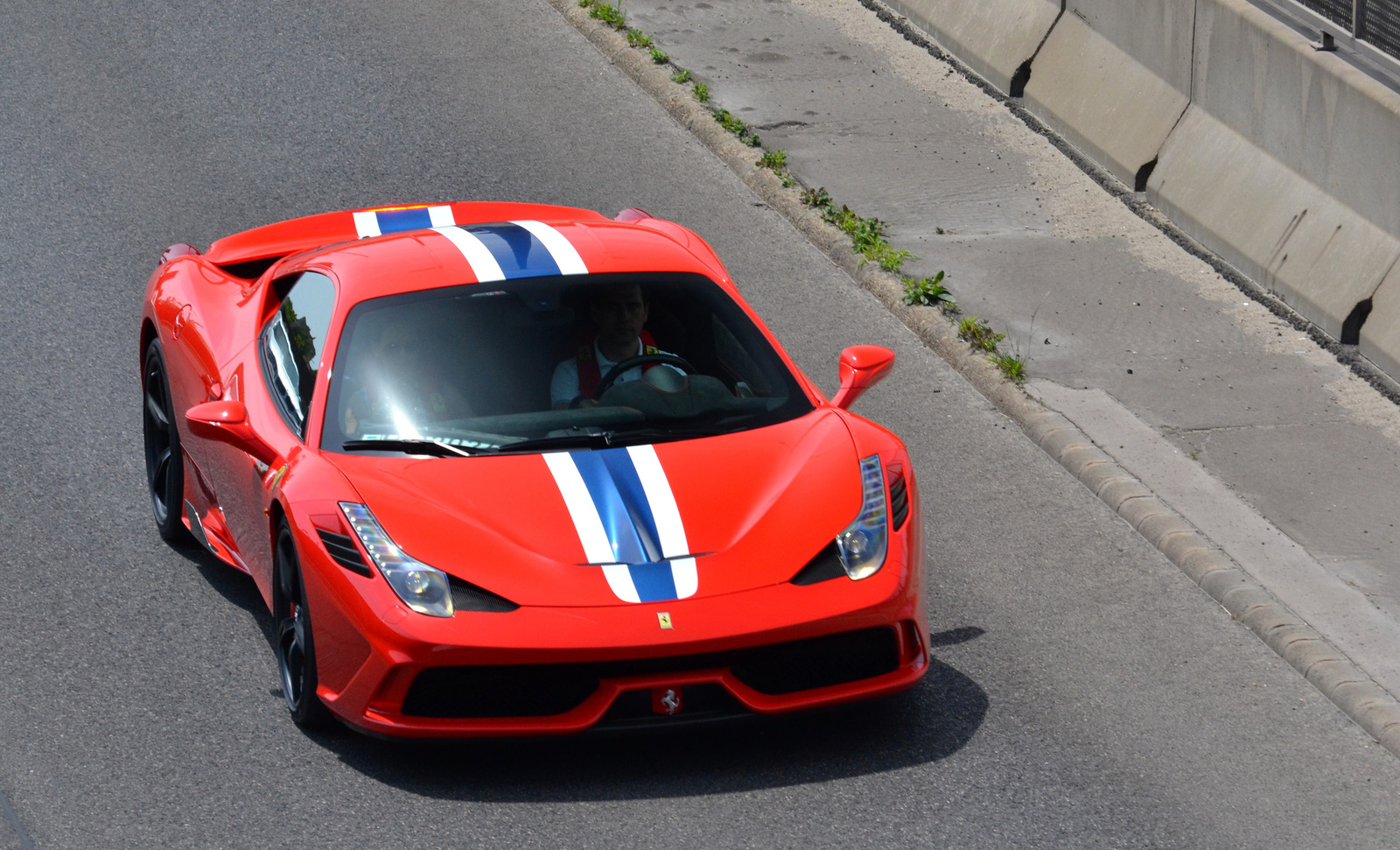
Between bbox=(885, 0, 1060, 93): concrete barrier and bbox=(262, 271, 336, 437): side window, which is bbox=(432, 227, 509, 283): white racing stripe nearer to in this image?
bbox=(262, 271, 336, 437): side window

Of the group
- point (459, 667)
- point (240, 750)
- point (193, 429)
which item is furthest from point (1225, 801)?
point (193, 429)

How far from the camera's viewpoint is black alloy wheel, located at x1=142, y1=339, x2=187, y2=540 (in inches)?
288

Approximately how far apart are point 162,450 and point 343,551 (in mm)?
2376

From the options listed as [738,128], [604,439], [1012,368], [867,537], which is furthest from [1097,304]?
[604,439]

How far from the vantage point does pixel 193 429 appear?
6379 millimetres

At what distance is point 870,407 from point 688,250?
2.09 metres

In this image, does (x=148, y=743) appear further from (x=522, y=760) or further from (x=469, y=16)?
(x=469, y=16)

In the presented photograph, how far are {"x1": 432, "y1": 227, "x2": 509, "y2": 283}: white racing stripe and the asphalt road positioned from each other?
59.7 inches

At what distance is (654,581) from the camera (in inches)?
215

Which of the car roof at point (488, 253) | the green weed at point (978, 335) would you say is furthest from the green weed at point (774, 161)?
the car roof at point (488, 253)

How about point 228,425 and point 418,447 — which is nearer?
point 418,447

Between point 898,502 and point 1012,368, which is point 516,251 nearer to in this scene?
point 898,502

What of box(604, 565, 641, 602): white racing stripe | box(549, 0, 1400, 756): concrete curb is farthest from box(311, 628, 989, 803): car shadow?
box(549, 0, 1400, 756): concrete curb

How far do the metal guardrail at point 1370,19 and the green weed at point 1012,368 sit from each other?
8.05 ft
